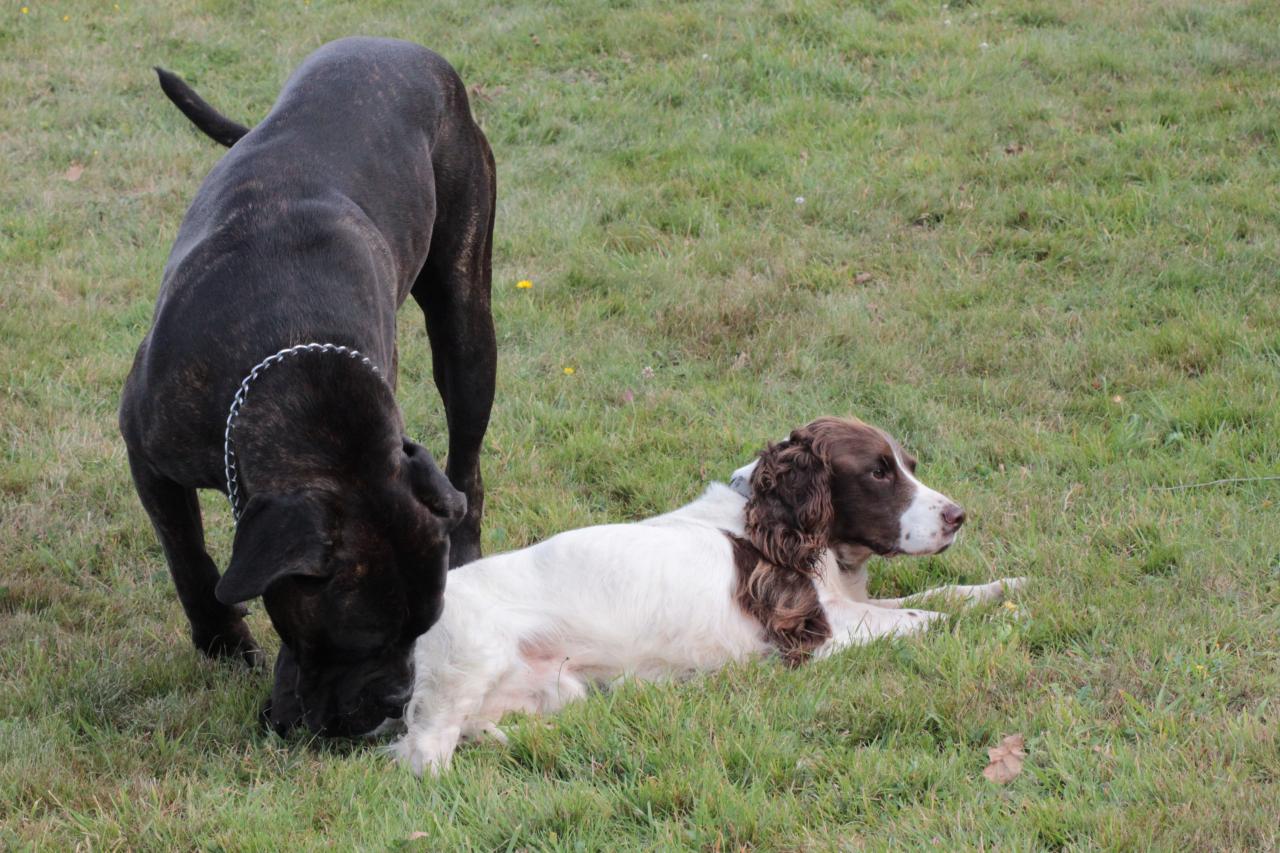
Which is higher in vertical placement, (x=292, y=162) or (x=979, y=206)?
(x=292, y=162)

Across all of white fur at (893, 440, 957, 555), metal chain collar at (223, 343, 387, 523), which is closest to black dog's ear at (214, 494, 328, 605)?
metal chain collar at (223, 343, 387, 523)

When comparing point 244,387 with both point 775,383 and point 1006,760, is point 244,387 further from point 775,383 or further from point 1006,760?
point 775,383

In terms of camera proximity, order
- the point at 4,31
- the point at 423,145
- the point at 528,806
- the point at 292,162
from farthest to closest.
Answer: the point at 4,31, the point at 423,145, the point at 292,162, the point at 528,806

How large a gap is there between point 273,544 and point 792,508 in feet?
6.98

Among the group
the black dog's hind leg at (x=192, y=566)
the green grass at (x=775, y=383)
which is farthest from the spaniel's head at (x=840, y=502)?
the black dog's hind leg at (x=192, y=566)

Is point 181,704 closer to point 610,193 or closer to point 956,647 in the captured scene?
point 956,647

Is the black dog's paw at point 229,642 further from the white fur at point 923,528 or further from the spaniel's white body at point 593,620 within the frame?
the white fur at point 923,528

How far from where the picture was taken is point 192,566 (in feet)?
15.3

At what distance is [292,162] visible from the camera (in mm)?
4730

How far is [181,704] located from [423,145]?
2.30m

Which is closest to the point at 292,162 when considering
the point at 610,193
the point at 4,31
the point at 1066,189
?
the point at 610,193

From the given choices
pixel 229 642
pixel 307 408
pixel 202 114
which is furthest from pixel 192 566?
pixel 202 114

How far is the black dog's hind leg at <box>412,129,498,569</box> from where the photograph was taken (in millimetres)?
5773

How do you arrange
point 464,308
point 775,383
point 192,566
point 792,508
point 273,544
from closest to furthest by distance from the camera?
1. point 273,544
2. point 192,566
3. point 792,508
4. point 464,308
5. point 775,383
